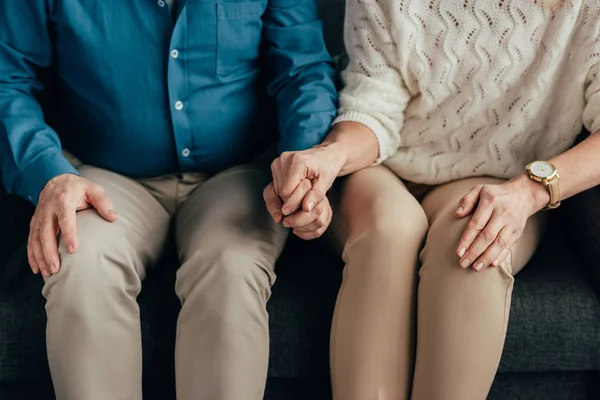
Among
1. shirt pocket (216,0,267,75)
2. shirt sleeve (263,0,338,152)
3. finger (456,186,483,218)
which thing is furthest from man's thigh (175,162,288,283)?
finger (456,186,483,218)

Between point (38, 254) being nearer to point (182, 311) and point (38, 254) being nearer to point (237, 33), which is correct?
point (182, 311)

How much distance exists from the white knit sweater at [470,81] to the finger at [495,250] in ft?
0.86

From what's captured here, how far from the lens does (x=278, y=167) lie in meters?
1.34

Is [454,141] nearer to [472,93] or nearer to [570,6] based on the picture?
[472,93]

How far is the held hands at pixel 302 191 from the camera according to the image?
1.30 metres

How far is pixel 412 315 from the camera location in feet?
4.17

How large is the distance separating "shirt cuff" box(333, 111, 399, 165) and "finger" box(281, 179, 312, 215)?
0.24 m

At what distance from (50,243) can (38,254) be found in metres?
0.04

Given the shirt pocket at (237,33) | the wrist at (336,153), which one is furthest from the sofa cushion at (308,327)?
the shirt pocket at (237,33)

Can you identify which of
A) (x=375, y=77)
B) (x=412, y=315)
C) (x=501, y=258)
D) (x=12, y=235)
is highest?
(x=375, y=77)

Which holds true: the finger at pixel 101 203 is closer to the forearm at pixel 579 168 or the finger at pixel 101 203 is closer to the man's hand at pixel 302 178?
the man's hand at pixel 302 178

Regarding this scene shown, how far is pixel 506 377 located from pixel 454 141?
44 centimetres

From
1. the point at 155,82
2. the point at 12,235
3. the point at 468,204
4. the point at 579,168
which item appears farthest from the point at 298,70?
the point at 12,235

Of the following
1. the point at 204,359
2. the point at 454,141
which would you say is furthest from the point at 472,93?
the point at 204,359
